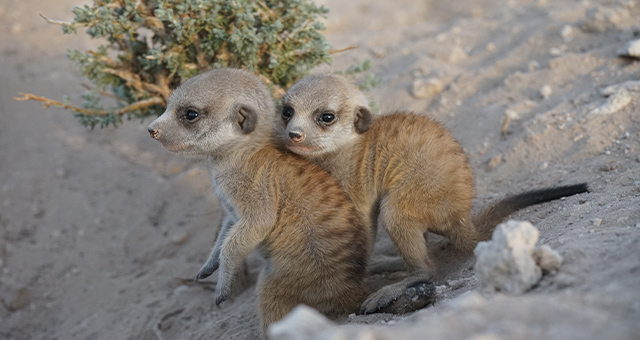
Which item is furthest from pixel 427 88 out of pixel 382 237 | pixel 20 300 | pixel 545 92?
pixel 20 300

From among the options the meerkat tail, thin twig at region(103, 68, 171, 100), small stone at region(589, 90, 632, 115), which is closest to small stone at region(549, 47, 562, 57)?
small stone at region(589, 90, 632, 115)

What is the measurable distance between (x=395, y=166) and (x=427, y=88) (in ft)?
8.66

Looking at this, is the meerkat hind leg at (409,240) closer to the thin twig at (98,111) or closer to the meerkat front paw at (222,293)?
the meerkat front paw at (222,293)

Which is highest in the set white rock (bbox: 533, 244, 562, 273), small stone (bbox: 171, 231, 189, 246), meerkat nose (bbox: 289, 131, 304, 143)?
meerkat nose (bbox: 289, 131, 304, 143)

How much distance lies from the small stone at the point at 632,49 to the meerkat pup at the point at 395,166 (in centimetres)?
207

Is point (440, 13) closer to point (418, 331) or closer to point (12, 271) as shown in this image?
point (12, 271)

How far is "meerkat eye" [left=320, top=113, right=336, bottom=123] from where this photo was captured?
3.72m

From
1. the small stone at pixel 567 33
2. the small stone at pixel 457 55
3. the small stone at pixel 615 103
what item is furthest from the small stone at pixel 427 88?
the small stone at pixel 615 103

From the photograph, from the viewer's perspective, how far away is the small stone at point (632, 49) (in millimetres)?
4902

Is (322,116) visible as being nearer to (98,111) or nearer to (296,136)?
(296,136)

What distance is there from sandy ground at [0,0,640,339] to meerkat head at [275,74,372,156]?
1021 millimetres

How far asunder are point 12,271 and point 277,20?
11.6 feet

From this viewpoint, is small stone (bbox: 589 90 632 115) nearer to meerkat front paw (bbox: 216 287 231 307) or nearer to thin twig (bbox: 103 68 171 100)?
meerkat front paw (bbox: 216 287 231 307)

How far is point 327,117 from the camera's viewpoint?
3.72m
